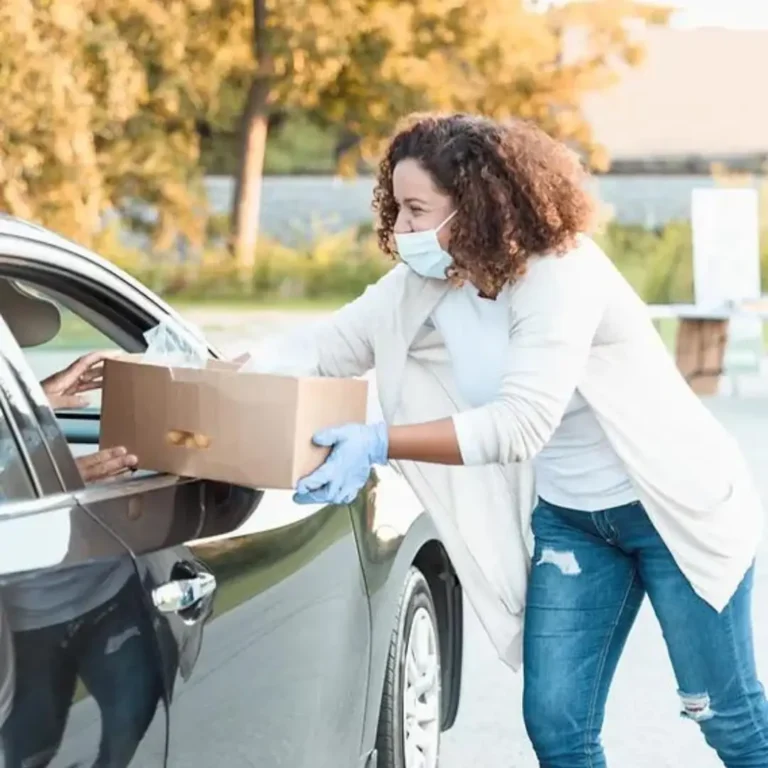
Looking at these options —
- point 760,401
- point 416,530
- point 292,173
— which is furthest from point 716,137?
A: point 416,530

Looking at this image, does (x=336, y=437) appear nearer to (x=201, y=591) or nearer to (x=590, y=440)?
(x=201, y=591)

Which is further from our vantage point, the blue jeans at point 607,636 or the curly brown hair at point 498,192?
the blue jeans at point 607,636

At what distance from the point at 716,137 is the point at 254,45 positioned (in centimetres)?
1603

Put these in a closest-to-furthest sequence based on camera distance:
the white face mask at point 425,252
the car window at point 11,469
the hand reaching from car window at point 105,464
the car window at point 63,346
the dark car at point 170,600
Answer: the dark car at point 170,600, the car window at point 11,469, the hand reaching from car window at point 105,464, the white face mask at point 425,252, the car window at point 63,346

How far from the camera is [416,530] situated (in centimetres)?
394

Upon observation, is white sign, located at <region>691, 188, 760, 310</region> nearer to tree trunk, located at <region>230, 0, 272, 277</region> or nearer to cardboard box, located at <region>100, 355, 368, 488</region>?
cardboard box, located at <region>100, 355, 368, 488</region>

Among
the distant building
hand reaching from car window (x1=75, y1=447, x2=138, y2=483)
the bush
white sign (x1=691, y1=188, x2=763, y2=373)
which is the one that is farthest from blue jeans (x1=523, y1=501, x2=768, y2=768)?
the distant building

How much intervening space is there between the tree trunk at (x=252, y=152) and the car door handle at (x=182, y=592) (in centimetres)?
2983

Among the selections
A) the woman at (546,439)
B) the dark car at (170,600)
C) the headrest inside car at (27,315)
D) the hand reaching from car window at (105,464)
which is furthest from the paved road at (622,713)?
the hand reaching from car window at (105,464)

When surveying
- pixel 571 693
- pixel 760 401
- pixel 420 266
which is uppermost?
pixel 420 266

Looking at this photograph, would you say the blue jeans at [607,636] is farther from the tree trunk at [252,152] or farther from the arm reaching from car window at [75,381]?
the tree trunk at [252,152]

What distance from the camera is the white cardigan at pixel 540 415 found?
3029mm

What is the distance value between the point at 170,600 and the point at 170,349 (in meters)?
0.71

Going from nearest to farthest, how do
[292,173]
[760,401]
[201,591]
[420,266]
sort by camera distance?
[201,591] < [420,266] < [760,401] < [292,173]
